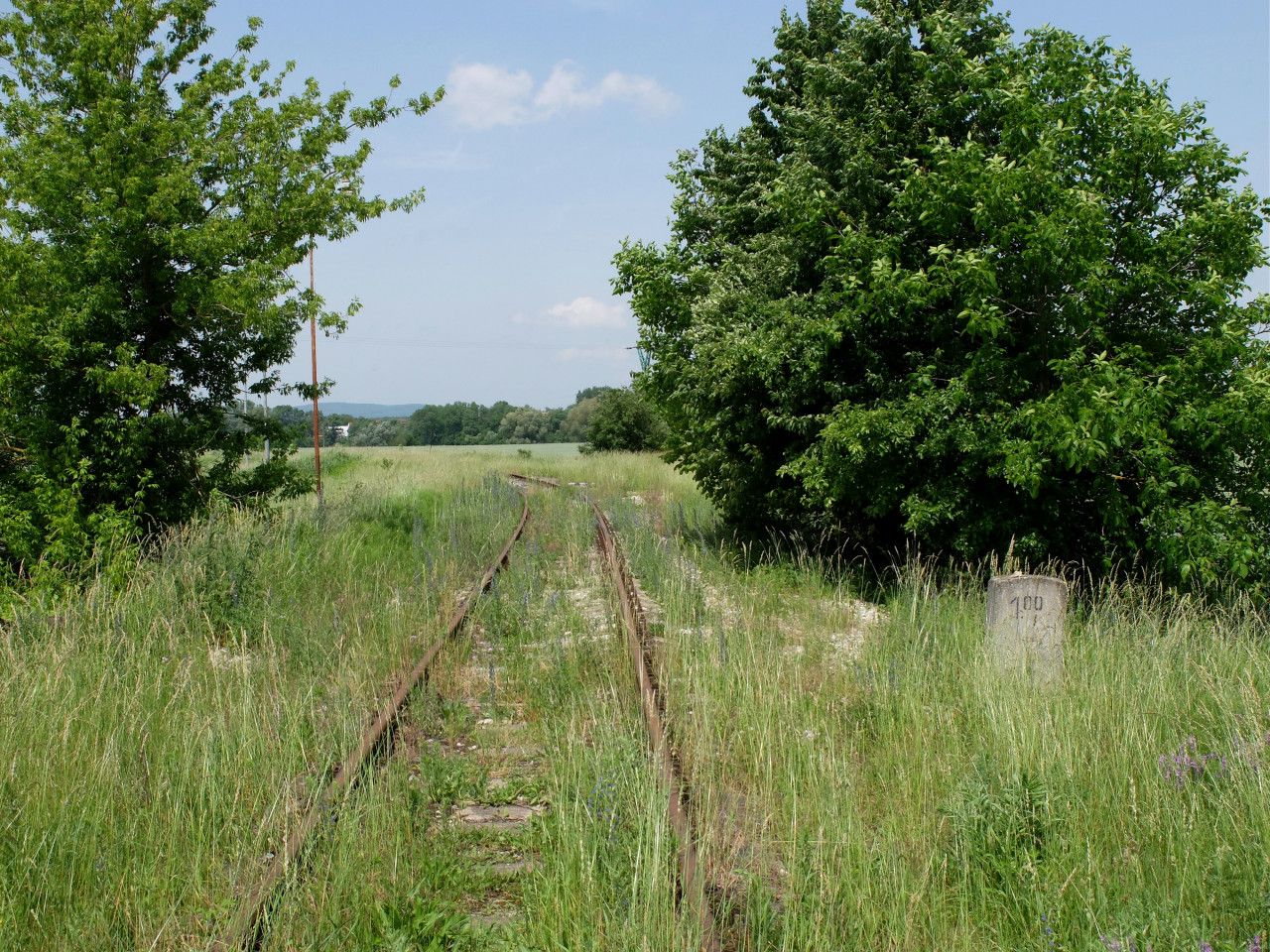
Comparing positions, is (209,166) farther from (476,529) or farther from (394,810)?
(394,810)

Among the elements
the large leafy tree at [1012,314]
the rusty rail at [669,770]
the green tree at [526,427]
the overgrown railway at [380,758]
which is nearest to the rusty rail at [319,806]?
the overgrown railway at [380,758]

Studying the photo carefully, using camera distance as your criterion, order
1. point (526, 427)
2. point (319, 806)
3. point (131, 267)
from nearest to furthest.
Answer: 1. point (319, 806)
2. point (131, 267)
3. point (526, 427)

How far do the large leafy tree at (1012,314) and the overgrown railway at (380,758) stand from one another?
11.5 ft

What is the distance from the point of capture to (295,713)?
5254 millimetres

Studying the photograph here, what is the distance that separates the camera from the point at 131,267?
11.4 m

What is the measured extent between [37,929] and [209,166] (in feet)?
38.9

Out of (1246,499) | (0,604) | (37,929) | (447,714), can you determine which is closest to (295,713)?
(447,714)

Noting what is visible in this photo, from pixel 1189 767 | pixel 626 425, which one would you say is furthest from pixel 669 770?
pixel 626 425

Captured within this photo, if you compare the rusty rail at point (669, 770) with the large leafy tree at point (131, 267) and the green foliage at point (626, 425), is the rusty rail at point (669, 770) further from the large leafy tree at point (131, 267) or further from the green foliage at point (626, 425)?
the green foliage at point (626, 425)

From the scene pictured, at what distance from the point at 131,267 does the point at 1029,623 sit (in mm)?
10944

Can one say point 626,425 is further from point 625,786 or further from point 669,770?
point 625,786

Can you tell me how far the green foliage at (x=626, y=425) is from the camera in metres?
53.7

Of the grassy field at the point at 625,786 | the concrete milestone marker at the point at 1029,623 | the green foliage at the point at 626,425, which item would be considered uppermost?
the green foliage at the point at 626,425

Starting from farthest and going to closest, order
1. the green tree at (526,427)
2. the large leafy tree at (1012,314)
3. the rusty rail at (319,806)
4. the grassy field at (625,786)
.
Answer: the green tree at (526,427), the large leafy tree at (1012,314), the grassy field at (625,786), the rusty rail at (319,806)
